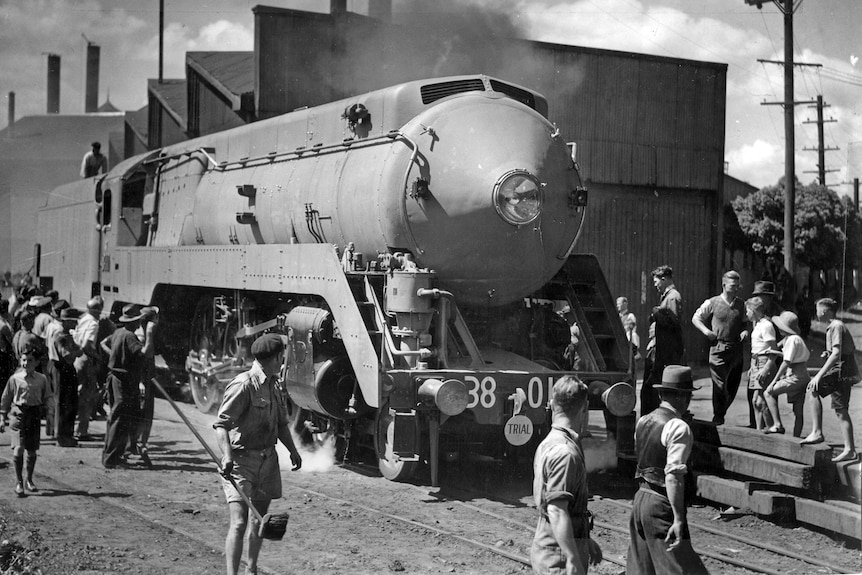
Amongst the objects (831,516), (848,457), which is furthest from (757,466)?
(831,516)

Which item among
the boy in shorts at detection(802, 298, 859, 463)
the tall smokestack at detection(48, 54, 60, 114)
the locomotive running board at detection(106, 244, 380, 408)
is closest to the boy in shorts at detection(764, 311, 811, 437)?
the boy in shorts at detection(802, 298, 859, 463)

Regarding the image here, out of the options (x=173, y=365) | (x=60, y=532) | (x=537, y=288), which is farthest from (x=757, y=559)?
(x=173, y=365)

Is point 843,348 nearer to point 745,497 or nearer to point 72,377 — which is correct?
point 745,497

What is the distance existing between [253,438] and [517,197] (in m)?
3.75

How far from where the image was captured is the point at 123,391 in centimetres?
958

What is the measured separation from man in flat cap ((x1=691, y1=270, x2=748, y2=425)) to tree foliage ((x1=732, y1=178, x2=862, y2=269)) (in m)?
15.3

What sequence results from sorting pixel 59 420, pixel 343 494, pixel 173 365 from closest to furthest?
1. pixel 343 494
2. pixel 59 420
3. pixel 173 365

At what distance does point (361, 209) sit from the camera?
8.84 metres

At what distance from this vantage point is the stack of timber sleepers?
7.34 metres

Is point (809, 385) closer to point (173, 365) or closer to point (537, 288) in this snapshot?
point (537, 288)

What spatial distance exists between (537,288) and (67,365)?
5629 millimetres

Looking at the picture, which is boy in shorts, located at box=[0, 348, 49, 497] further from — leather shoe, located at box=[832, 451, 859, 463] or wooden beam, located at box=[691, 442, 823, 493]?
leather shoe, located at box=[832, 451, 859, 463]

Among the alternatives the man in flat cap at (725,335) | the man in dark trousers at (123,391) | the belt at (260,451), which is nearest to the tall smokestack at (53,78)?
the man in dark trousers at (123,391)

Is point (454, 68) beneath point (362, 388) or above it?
above
